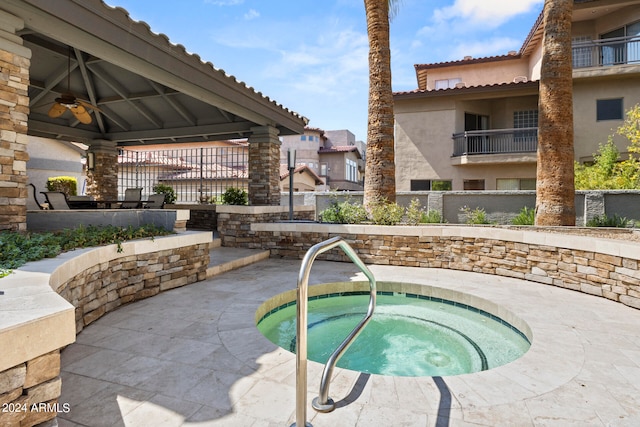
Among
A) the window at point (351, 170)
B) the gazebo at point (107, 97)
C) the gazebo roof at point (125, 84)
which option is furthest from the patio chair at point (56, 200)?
the window at point (351, 170)

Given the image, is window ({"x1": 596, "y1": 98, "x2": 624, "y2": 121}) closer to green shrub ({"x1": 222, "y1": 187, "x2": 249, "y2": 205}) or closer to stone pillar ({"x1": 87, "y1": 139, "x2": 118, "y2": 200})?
green shrub ({"x1": 222, "y1": 187, "x2": 249, "y2": 205})

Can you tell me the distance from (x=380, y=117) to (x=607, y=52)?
13.2m

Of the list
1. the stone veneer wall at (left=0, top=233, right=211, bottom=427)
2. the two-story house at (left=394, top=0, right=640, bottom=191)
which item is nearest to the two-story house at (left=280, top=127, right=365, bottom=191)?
the two-story house at (left=394, top=0, right=640, bottom=191)

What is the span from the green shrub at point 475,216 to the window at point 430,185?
4733 mm

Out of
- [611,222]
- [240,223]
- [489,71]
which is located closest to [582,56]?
[489,71]

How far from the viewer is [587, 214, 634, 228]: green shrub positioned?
8.94 meters

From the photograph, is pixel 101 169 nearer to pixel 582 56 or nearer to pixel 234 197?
pixel 234 197

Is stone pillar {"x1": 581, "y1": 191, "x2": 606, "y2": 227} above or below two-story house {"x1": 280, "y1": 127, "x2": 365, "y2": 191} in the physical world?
below

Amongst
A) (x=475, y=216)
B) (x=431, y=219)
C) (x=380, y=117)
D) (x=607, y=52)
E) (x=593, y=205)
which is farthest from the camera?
(x=607, y=52)

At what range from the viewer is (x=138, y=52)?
549 centimetres

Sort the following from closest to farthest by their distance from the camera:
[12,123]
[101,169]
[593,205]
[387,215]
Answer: [12,123]
[387,215]
[593,205]
[101,169]

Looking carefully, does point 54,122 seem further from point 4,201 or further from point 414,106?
point 414,106

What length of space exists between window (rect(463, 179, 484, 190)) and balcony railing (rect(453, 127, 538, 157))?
54.1 inches

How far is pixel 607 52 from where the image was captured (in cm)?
1483
